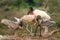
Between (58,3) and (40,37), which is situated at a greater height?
(58,3)

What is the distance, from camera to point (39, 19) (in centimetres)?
770

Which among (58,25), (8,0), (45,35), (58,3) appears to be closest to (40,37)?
(45,35)

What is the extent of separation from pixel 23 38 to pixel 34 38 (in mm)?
340

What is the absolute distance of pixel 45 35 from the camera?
26.6ft

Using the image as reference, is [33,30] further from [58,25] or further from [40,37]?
[58,25]

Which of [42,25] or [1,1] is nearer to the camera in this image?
[42,25]

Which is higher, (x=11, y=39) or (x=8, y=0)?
(x=8, y=0)

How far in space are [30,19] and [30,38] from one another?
607 millimetres

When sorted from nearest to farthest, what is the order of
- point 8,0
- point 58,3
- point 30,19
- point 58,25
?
point 30,19, point 58,25, point 58,3, point 8,0

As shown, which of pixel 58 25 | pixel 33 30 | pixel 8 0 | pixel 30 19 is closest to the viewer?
pixel 30 19

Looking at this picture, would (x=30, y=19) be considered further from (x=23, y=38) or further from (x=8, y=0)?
(x=8, y=0)

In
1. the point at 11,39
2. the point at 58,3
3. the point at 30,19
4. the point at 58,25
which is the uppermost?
the point at 58,3

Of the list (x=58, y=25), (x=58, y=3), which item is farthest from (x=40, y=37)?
(x=58, y=3)

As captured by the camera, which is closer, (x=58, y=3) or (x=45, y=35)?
(x=45, y=35)
